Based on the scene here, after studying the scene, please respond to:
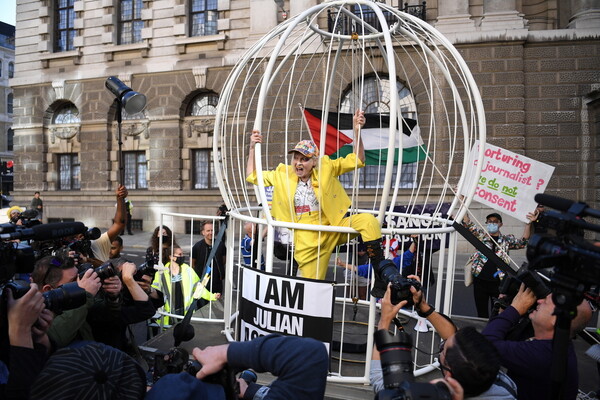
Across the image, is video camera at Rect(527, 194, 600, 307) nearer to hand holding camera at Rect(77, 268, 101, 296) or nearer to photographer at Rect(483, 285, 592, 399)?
photographer at Rect(483, 285, 592, 399)

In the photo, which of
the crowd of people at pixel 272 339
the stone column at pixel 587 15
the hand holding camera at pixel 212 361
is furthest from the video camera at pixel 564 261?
the stone column at pixel 587 15

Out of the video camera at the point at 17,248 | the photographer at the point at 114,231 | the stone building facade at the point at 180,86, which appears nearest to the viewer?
the video camera at the point at 17,248

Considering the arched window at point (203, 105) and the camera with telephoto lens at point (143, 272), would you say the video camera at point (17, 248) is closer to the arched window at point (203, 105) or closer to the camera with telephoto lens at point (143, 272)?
the camera with telephoto lens at point (143, 272)

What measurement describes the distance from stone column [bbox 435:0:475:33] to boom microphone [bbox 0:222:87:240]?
41.6 ft

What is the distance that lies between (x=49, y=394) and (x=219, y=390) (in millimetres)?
561

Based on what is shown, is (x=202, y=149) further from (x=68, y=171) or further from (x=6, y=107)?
(x=6, y=107)

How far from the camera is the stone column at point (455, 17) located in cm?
1277

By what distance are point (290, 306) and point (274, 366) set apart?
1650 mm

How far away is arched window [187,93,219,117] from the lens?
16094 millimetres

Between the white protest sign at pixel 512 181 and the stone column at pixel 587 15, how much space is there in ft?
31.5

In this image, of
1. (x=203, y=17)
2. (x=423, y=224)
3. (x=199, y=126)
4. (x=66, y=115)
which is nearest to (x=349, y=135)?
(x=423, y=224)

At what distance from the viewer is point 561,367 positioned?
5.61 feet

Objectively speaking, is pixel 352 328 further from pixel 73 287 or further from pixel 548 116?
pixel 548 116

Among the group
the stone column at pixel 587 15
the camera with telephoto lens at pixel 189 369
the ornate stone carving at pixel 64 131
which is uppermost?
the stone column at pixel 587 15
